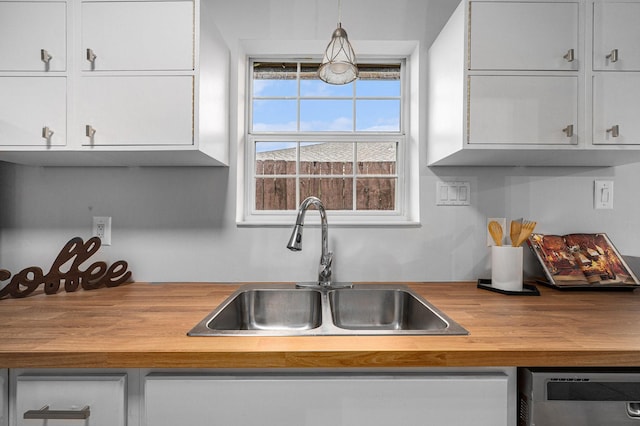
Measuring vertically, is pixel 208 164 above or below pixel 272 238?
above

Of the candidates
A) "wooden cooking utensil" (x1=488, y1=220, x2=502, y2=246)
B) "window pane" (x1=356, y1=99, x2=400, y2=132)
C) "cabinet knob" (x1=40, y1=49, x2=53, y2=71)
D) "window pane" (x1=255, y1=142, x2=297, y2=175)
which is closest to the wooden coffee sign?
"cabinet knob" (x1=40, y1=49, x2=53, y2=71)

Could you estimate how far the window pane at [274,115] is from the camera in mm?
1875

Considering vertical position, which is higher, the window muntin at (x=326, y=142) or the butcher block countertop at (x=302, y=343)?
the window muntin at (x=326, y=142)

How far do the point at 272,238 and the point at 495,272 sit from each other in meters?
0.99

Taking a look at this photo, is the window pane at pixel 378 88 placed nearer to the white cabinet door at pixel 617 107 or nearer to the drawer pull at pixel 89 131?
the white cabinet door at pixel 617 107

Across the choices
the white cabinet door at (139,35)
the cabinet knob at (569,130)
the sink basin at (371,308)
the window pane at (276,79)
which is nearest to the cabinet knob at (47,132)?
the white cabinet door at (139,35)

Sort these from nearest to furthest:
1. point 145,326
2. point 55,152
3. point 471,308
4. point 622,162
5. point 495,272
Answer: point 145,326, point 471,308, point 55,152, point 495,272, point 622,162

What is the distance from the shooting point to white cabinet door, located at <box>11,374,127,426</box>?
86 cm

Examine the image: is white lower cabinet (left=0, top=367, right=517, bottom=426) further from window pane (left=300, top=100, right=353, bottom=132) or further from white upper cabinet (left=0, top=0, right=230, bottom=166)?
window pane (left=300, top=100, right=353, bottom=132)

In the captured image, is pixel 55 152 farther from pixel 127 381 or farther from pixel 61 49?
pixel 127 381

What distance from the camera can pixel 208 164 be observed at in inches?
65.3

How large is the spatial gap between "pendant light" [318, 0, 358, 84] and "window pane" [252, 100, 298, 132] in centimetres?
54

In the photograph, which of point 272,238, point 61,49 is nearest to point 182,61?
point 61,49

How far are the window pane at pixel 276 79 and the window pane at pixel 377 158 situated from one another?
473 mm
